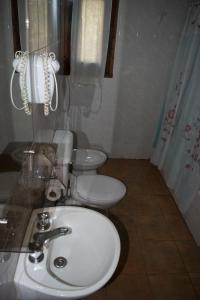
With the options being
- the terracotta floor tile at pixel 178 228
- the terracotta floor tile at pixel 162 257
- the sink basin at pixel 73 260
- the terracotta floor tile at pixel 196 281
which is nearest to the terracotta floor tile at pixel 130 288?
the terracotta floor tile at pixel 162 257

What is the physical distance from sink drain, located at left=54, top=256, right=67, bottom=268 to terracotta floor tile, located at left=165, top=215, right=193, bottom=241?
4.01 ft

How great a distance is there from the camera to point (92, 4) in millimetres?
1991

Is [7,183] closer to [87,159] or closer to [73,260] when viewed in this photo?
[73,260]

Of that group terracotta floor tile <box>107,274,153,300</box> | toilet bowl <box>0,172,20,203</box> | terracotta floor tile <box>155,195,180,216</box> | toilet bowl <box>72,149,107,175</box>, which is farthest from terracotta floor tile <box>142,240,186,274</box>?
toilet bowl <box>0,172,20,203</box>

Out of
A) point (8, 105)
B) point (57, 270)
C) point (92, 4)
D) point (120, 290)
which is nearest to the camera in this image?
point (8, 105)

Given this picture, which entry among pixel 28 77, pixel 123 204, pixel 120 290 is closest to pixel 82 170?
pixel 123 204

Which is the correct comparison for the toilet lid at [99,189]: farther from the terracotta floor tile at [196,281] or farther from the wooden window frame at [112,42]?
the wooden window frame at [112,42]

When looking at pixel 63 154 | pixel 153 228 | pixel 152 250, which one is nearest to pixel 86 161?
pixel 63 154

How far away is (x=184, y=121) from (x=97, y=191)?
43.4 inches

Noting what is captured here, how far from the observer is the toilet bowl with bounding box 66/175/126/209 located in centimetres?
167

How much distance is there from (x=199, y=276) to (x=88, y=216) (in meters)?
1.09

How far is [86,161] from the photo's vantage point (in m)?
2.14

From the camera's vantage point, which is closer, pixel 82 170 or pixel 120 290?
pixel 120 290

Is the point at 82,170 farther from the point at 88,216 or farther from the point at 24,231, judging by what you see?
the point at 24,231
